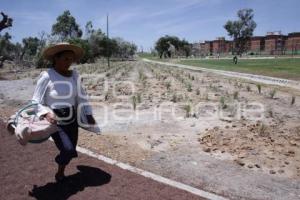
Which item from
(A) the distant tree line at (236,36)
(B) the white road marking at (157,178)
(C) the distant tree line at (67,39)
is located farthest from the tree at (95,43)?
(B) the white road marking at (157,178)

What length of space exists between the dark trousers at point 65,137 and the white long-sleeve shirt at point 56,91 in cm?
10

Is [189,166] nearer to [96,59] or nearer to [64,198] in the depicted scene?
[64,198]

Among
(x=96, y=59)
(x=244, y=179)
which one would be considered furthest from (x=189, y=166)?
(x=96, y=59)

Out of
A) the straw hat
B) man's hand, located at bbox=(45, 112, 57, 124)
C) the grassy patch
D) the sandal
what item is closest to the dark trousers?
man's hand, located at bbox=(45, 112, 57, 124)

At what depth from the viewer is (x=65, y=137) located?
4414 millimetres

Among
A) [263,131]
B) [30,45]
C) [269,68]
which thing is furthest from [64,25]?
[263,131]

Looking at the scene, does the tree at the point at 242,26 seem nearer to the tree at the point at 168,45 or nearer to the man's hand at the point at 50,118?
the tree at the point at 168,45

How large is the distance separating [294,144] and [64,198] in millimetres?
4201

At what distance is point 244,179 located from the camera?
199 inches

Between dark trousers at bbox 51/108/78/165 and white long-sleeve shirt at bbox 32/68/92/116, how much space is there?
0.10 m

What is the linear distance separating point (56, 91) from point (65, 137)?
55 cm

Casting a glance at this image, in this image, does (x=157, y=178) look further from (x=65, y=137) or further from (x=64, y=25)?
(x=64, y=25)

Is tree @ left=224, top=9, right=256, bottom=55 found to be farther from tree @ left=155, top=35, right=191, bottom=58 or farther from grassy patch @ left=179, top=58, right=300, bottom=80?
grassy patch @ left=179, top=58, right=300, bottom=80

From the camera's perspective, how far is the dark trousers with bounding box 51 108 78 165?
4.39 metres
